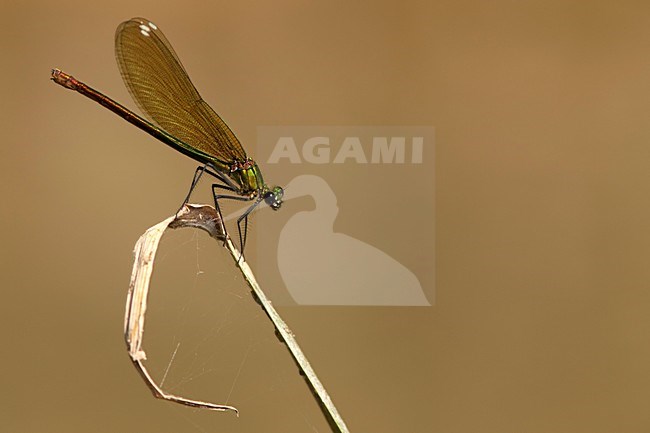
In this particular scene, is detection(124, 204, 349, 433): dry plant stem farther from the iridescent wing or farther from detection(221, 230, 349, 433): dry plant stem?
the iridescent wing

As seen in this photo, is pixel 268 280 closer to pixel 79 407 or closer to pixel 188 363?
pixel 188 363

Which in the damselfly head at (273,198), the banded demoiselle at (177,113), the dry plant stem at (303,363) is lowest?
the dry plant stem at (303,363)

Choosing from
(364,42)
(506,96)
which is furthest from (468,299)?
(364,42)

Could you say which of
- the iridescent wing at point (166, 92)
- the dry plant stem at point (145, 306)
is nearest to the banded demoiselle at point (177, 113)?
the iridescent wing at point (166, 92)

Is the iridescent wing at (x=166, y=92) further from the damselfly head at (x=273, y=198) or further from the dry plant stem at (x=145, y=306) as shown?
the dry plant stem at (x=145, y=306)

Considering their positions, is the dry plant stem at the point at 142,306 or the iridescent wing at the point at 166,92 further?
the iridescent wing at the point at 166,92

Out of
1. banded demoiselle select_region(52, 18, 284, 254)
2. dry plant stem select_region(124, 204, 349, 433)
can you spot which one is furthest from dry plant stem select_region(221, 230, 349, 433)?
banded demoiselle select_region(52, 18, 284, 254)
